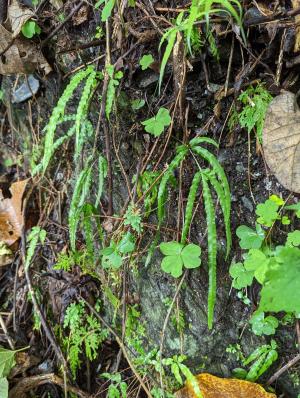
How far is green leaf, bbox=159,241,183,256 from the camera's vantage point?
199 centimetres

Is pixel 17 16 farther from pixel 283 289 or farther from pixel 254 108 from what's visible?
pixel 283 289

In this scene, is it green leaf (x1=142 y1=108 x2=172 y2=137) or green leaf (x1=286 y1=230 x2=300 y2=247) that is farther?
green leaf (x1=142 y1=108 x2=172 y2=137)

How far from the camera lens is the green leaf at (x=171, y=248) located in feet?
6.52

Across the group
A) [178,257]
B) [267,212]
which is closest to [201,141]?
[267,212]

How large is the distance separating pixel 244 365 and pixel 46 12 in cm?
218

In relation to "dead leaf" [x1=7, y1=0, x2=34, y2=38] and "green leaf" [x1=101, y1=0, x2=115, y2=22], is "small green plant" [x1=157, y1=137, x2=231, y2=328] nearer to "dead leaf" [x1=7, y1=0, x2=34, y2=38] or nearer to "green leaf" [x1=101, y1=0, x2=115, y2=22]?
"green leaf" [x1=101, y1=0, x2=115, y2=22]

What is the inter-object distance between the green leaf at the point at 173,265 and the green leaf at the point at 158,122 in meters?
0.59

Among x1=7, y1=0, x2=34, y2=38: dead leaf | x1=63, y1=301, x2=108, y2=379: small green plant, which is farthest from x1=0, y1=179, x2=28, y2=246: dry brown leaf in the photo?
x1=7, y1=0, x2=34, y2=38: dead leaf

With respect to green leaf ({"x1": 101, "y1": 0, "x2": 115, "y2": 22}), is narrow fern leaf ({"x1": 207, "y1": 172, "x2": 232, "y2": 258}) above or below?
below

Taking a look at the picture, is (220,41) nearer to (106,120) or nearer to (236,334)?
(106,120)

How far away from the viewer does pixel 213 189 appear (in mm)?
2043

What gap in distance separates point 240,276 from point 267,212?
321 mm

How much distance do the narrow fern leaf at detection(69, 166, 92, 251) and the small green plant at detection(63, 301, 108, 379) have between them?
1.82 feet

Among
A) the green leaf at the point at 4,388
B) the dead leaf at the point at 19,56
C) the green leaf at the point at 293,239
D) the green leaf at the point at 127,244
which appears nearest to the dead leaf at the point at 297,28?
the green leaf at the point at 293,239
